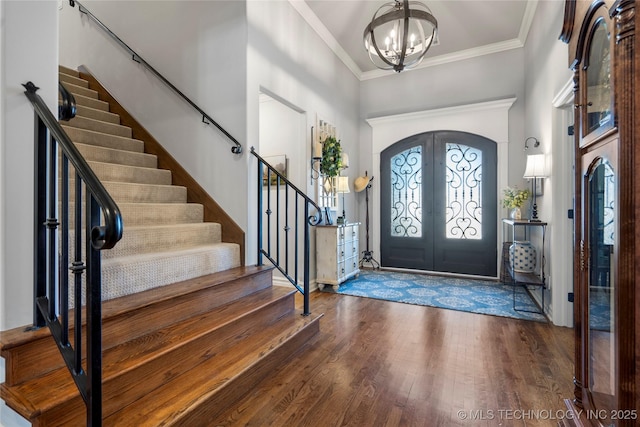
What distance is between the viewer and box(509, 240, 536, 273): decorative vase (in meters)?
3.44

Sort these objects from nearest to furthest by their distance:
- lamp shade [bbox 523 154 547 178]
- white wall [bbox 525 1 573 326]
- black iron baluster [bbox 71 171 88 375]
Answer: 1. black iron baluster [bbox 71 171 88 375]
2. white wall [bbox 525 1 573 326]
3. lamp shade [bbox 523 154 547 178]

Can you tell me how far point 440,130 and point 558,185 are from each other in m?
2.52

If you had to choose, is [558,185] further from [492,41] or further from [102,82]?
[102,82]

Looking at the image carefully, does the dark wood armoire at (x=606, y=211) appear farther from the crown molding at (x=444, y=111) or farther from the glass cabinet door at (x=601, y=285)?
the crown molding at (x=444, y=111)

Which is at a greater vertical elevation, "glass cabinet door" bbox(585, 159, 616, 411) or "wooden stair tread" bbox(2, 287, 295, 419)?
"glass cabinet door" bbox(585, 159, 616, 411)

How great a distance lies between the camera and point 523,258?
3.46m

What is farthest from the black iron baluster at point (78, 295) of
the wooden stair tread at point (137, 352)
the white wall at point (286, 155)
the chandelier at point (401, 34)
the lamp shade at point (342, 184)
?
the lamp shade at point (342, 184)

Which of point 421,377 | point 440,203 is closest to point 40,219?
point 421,377

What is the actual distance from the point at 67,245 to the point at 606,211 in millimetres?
2080

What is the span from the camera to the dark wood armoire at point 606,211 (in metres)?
0.95

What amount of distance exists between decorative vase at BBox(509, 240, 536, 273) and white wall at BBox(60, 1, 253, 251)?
2.98 metres

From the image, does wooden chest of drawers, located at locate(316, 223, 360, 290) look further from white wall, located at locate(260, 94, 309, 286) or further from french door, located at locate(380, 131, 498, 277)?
french door, located at locate(380, 131, 498, 277)

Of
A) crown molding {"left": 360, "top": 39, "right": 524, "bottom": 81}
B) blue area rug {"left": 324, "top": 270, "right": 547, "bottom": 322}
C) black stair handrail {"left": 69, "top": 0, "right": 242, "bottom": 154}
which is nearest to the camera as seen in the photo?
black stair handrail {"left": 69, "top": 0, "right": 242, "bottom": 154}

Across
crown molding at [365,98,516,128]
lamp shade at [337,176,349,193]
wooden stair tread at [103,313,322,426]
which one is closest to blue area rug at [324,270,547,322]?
lamp shade at [337,176,349,193]
